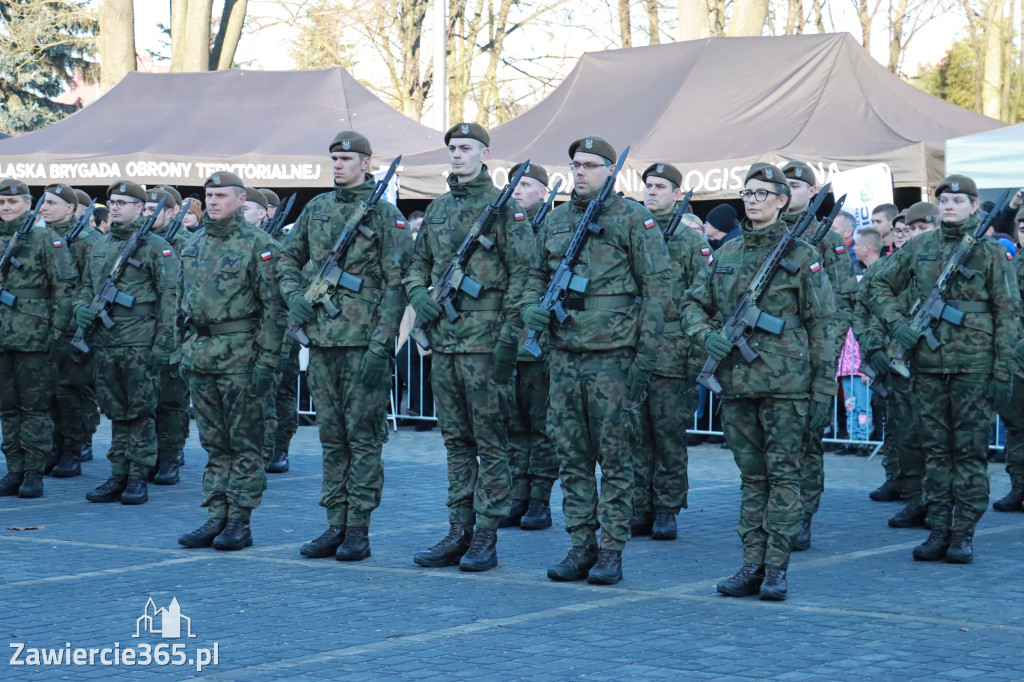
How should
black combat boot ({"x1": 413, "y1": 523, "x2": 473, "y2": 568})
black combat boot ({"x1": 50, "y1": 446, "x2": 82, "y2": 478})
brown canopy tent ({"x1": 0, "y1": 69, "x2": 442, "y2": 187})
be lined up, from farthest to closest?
brown canopy tent ({"x1": 0, "y1": 69, "x2": 442, "y2": 187}) → black combat boot ({"x1": 50, "y1": 446, "x2": 82, "y2": 478}) → black combat boot ({"x1": 413, "y1": 523, "x2": 473, "y2": 568})

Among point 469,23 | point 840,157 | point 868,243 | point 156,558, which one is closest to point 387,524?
point 156,558

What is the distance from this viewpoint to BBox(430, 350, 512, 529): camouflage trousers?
26.1 ft

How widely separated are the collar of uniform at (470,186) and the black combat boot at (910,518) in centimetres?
374

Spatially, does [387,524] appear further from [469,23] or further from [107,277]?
[469,23]

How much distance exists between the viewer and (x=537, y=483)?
378 inches

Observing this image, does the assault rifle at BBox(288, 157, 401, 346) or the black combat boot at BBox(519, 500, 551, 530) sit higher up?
the assault rifle at BBox(288, 157, 401, 346)

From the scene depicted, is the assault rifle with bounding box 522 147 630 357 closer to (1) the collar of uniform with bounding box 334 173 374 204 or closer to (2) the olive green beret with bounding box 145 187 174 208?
(1) the collar of uniform with bounding box 334 173 374 204

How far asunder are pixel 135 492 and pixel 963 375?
5.77 m

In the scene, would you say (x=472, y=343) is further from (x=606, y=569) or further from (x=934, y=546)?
(x=934, y=546)

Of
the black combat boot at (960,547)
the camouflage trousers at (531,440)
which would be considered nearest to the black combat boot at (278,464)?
the camouflage trousers at (531,440)

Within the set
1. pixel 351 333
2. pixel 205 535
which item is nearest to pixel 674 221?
pixel 351 333

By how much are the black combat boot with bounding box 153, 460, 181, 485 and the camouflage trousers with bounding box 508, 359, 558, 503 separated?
3.19 m

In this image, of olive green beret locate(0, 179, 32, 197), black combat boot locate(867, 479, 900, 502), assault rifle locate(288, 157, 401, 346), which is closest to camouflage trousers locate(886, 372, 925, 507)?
black combat boot locate(867, 479, 900, 502)

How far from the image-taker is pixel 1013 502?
10.4 metres
